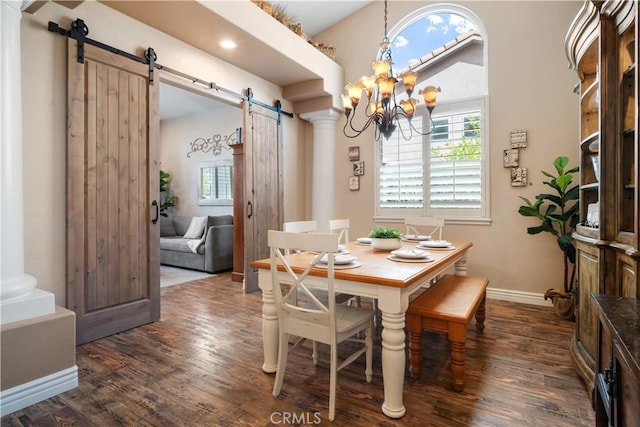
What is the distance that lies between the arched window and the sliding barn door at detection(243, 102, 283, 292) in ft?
4.68

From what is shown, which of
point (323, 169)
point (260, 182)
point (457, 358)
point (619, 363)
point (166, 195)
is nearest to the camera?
point (619, 363)

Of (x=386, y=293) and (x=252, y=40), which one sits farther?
(x=252, y=40)

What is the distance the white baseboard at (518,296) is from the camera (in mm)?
3605

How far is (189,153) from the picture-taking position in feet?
24.2

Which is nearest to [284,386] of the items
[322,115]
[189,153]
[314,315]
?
[314,315]

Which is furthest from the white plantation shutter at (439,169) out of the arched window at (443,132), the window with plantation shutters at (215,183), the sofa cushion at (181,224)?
the sofa cushion at (181,224)

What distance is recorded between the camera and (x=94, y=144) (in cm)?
257

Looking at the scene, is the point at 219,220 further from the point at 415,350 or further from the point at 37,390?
the point at 415,350

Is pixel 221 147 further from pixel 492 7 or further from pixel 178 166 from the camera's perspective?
pixel 492 7

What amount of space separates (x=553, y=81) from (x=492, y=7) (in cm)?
115

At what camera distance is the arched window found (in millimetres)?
3932

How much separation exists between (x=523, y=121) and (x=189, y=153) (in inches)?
251

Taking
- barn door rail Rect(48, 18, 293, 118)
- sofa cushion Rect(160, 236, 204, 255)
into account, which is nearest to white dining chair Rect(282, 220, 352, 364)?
barn door rail Rect(48, 18, 293, 118)

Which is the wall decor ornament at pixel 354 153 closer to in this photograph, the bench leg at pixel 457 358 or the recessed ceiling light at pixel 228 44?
the recessed ceiling light at pixel 228 44
